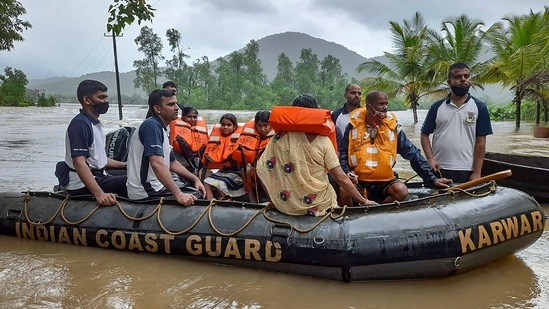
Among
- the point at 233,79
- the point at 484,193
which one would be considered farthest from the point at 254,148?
the point at 233,79

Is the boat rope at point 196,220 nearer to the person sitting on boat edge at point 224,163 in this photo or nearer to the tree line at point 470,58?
the person sitting on boat edge at point 224,163

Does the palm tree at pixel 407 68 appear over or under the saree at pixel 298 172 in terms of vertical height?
over

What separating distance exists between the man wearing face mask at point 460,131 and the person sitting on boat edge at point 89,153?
3.09 meters

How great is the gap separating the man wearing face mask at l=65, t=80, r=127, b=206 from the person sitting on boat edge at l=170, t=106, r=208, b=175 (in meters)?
1.46

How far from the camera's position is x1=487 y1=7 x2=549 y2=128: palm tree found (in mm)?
15977

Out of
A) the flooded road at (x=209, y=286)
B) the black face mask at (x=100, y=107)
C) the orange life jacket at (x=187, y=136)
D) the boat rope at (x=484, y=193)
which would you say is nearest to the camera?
the flooded road at (x=209, y=286)

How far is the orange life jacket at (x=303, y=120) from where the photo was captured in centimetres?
339

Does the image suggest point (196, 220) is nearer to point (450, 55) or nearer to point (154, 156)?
point (154, 156)

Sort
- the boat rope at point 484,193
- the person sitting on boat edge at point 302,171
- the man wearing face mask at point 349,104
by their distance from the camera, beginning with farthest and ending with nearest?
the man wearing face mask at point 349,104, the boat rope at point 484,193, the person sitting on boat edge at point 302,171

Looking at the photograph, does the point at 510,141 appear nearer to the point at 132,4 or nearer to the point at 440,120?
the point at 440,120

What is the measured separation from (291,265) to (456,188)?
152 centimetres

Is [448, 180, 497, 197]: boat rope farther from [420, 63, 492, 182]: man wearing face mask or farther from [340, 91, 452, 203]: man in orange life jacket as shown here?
[420, 63, 492, 182]: man wearing face mask

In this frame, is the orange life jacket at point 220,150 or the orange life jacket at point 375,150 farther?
the orange life jacket at point 220,150

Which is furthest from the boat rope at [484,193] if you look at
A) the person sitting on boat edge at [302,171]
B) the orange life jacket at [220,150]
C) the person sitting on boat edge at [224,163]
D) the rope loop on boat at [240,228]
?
the orange life jacket at [220,150]
